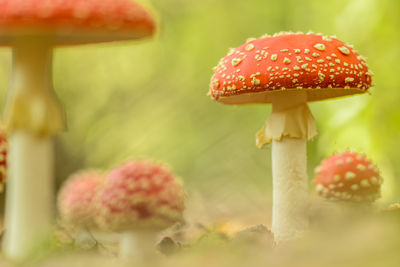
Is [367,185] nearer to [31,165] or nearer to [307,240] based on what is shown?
[307,240]

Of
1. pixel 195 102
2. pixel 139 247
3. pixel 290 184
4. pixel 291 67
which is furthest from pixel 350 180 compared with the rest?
pixel 195 102

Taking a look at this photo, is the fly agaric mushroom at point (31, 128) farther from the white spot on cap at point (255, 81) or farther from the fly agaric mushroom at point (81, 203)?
the fly agaric mushroom at point (81, 203)

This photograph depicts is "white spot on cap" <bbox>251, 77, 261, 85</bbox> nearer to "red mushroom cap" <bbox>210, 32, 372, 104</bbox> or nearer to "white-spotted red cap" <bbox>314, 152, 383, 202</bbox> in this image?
"red mushroom cap" <bbox>210, 32, 372, 104</bbox>

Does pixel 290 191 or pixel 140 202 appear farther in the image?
pixel 290 191

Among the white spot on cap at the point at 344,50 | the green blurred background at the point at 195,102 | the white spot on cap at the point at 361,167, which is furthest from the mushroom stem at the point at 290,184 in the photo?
the green blurred background at the point at 195,102

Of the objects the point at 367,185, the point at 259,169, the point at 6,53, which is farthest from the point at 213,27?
the point at 367,185

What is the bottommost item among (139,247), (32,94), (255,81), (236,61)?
(139,247)

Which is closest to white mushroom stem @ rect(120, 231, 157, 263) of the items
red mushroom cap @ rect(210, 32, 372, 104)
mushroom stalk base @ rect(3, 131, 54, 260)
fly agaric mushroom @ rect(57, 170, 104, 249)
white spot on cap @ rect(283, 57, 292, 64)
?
mushroom stalk base @ rect(3, 131, 54, 260)

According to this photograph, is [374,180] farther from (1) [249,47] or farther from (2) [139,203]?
(2) [139,203]

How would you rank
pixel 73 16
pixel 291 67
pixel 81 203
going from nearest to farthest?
pixel 73 16 → pixel 291 67 → pixel 81 203
